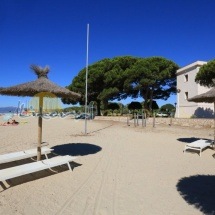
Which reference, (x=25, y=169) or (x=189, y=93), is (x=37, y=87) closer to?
(x=25, y=169)

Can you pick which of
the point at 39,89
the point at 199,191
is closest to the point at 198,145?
the point at 199,191

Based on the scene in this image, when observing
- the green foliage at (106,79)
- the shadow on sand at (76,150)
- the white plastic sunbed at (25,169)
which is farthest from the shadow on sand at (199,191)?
the green foliage at (106,79)

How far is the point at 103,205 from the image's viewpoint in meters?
4.70

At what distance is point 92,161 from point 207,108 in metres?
23.9

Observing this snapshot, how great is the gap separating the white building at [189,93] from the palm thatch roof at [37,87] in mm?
24101

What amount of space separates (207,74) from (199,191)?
71.0 feet

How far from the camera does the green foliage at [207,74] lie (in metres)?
24.2

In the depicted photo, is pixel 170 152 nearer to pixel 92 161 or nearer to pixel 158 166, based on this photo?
pixel 158 166

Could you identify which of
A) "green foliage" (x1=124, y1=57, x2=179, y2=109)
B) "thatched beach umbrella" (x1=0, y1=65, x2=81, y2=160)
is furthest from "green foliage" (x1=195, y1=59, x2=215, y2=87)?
"thatched beach umbrella" (x1=0, y1=65, x2=81, y2=160)

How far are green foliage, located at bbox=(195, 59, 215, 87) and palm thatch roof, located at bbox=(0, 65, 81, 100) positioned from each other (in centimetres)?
2006

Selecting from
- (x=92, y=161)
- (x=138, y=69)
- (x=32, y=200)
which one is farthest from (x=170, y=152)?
(x=138, y=69)

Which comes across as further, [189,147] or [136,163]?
[189,147]

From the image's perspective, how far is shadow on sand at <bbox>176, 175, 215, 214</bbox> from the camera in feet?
15.4

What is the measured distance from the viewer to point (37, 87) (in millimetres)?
7098
